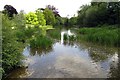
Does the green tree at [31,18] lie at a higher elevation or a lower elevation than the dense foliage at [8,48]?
higher

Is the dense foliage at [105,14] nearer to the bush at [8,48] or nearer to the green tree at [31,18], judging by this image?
the green tree at [31,18]

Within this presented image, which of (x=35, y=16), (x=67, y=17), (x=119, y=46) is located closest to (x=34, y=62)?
(x=119, y=46)

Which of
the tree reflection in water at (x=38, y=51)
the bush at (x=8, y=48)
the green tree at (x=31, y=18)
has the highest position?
the green tree at (x=31, y=18)

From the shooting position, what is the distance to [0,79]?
214 inches

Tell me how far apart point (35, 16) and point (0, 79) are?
91.3ft

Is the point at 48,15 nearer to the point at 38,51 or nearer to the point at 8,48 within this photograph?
the point at 38,51

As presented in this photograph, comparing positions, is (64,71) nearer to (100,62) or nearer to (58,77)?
(58,77)

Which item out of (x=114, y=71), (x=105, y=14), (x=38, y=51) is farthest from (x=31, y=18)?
(x=114, y=71)

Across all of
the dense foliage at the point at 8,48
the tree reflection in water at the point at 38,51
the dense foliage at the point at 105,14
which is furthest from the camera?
the dense foliage at the point at 105,14

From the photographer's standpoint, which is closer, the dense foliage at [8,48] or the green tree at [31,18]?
the dense foliage at [8,48]

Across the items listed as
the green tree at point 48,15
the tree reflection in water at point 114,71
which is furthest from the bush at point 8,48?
the green tree at point 48,15

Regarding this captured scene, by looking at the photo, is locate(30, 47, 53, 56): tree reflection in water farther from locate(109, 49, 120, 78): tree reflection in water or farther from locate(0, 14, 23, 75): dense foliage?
locate(109, 49, 120, 78): tree reflection in water

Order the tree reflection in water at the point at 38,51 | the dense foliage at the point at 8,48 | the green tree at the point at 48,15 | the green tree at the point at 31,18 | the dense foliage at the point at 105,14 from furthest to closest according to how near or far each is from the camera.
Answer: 1. the green tree at the point at 48,15
2. the green tree at the point at 31,18
3. the dense foliage at the point at 105,14
4. the tree reflection in water at the point at 38,51
5. the dense foliage at the point at 8,48

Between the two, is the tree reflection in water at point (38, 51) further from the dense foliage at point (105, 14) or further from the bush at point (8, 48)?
the dense foliage at point (105, 14)
